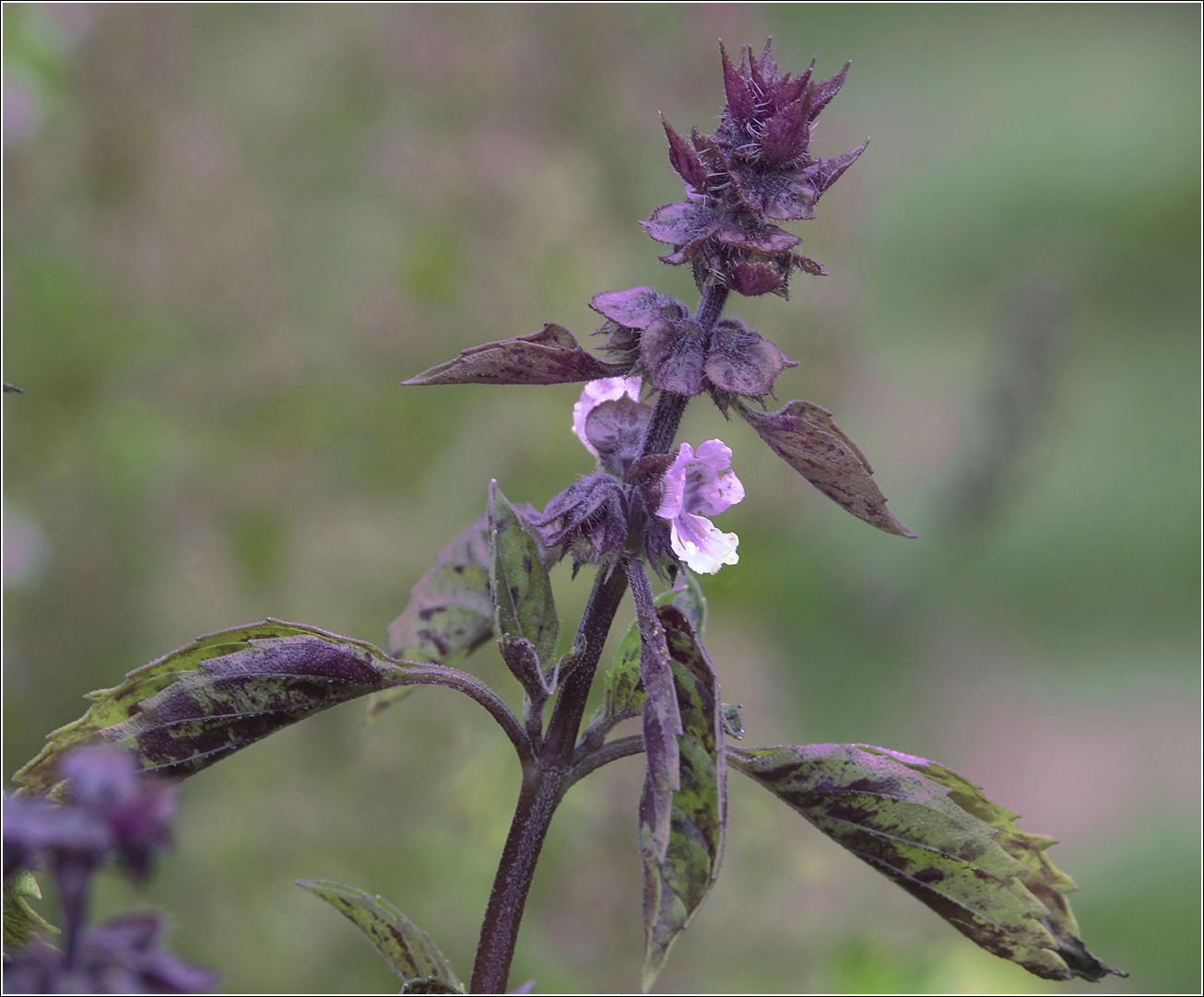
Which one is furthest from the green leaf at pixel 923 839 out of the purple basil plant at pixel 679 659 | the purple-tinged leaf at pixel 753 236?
the purple-tinged leaf at pixel 753 236

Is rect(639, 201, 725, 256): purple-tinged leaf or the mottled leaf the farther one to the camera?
the mottled leaf

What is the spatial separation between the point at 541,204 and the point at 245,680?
1151 mm

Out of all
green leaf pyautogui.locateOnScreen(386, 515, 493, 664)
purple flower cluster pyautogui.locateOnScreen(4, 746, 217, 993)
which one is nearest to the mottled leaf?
green leaf pyautogui.locateOnScreen(386, 515, 493, 664)

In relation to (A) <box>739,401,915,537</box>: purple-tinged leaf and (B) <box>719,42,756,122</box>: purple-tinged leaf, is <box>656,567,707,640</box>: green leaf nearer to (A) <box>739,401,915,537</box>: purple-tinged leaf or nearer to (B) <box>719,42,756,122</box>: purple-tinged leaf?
(A) <box>739,401,915,537</box>: purple-tinged leaf

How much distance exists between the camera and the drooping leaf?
419 millimetres

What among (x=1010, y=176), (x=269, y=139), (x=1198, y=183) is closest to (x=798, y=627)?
(x=269, y=139)

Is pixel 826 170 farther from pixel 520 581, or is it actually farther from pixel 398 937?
pixel 398 937

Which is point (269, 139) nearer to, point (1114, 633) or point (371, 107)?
point (371, 107)

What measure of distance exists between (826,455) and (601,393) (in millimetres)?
108

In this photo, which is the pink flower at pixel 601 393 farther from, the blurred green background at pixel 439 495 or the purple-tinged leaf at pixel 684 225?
the blurred green background at pixel 439 495

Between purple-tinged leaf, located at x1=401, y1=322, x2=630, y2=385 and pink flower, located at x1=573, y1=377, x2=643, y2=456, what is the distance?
0.03 metres

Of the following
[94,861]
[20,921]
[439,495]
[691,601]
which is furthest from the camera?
[439,495]

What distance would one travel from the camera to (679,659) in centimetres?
41

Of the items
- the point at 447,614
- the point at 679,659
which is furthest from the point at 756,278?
the point at 447,614
